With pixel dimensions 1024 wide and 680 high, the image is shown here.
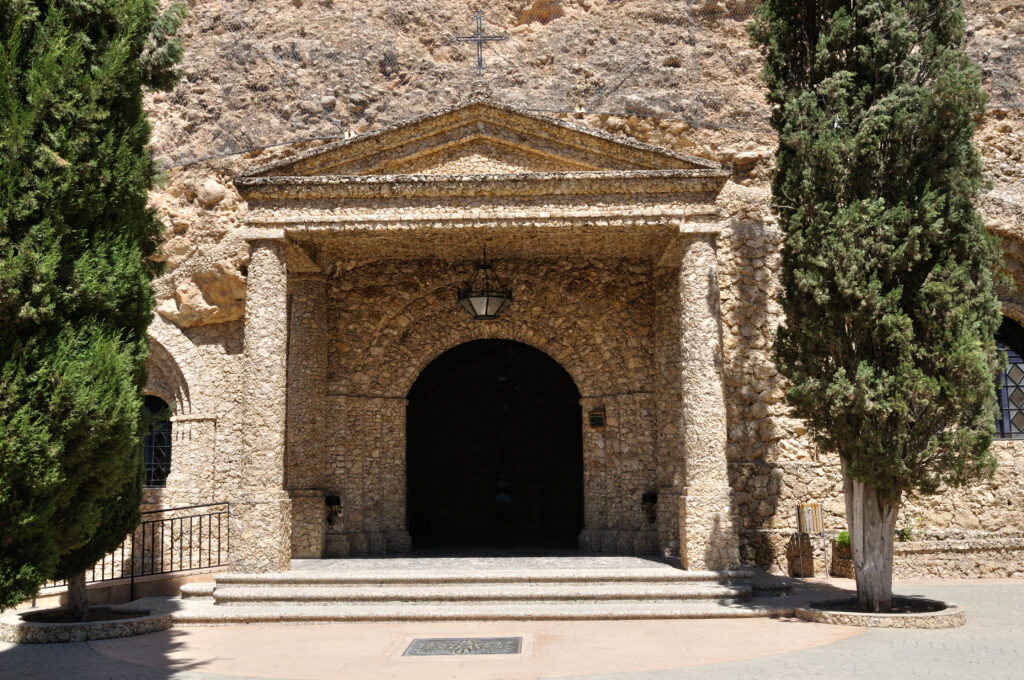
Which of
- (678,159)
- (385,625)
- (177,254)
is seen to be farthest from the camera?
(177,254)

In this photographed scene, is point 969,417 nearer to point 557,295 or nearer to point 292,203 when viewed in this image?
point 557,295

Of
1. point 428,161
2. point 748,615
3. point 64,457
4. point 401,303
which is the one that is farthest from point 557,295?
point 64,457

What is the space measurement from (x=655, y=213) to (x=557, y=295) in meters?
2.89

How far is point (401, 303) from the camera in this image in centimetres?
1295

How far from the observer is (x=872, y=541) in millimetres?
8797

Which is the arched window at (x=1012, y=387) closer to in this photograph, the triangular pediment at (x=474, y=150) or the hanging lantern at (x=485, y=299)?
the triangular pediment at (x=474, y=150)

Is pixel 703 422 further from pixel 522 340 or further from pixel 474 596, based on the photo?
pixel 522 340

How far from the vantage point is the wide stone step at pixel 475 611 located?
8984 mm

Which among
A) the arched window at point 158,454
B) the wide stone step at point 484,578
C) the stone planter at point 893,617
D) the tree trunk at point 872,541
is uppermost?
the arched window at point 158,454

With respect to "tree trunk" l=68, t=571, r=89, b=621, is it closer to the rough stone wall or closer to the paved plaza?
the paved plaza

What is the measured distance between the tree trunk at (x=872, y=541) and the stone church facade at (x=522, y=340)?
1405 millimetres

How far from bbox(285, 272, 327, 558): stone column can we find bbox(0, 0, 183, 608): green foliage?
14.6 feet

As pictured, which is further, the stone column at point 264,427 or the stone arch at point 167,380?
the stone arch at point 167,380

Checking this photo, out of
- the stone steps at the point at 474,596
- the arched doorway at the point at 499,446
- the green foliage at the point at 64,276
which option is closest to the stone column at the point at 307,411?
the stone steps at the point at 474,596
